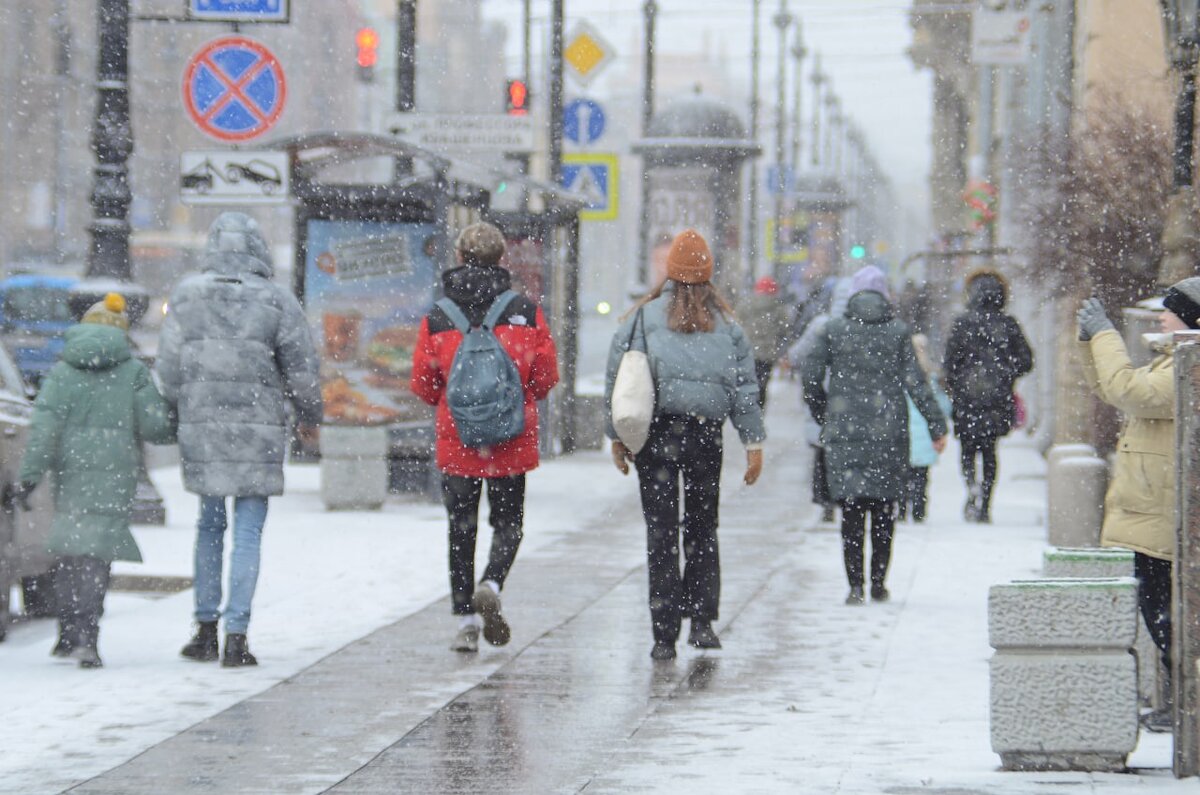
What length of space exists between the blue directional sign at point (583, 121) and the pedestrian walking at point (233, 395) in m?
14.8

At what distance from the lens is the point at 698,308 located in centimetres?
883

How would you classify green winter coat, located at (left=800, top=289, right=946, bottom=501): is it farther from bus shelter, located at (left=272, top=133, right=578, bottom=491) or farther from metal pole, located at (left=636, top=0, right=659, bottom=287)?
metal pole, located at (left=636, top=0, right=659, bottom=287)

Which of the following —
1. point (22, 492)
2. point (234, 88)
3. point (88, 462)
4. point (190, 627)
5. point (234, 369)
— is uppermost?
point (234, 88)

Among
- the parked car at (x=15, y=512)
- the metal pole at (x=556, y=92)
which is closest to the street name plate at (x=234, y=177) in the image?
the parked car at (x=15, y=512)

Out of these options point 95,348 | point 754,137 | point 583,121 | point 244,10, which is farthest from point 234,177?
point 754,137

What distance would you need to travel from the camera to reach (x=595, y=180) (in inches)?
894

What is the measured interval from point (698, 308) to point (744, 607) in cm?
227

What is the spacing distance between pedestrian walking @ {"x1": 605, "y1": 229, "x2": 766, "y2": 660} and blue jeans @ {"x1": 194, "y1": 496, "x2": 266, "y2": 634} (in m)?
1.49

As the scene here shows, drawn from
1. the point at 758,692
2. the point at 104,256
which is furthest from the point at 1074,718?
the point at 104,256

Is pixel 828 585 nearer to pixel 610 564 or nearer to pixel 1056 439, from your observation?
pixel 610 564

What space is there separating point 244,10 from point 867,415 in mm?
4897

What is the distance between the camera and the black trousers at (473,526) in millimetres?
8930

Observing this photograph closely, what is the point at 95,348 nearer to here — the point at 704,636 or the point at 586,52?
the point at 704,636

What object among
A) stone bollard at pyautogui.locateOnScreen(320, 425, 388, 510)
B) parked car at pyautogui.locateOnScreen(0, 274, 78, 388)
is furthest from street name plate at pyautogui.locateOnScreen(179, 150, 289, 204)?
parked car at pyautogui.locateOnScreen(0, 274, 78, 388)
